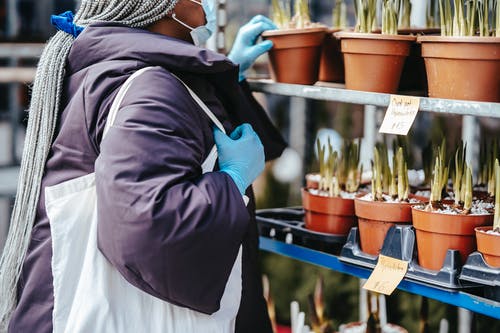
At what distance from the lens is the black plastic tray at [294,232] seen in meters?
2.30

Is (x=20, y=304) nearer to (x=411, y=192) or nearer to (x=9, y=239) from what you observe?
(x=9, y=239)

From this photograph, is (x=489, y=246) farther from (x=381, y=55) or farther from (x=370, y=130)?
(x=370, y=130)

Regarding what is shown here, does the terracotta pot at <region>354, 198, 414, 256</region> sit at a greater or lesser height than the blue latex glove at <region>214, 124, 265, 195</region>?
lesser

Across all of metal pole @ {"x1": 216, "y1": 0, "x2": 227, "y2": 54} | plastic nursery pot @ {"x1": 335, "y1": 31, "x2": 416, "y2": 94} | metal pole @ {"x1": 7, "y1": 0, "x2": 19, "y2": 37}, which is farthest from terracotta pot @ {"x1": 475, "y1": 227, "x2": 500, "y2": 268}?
metal pole @ {"x1": 7, "y1": 0, "x2": 19, "y2": 37}

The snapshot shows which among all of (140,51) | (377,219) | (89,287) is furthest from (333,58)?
(89,287)

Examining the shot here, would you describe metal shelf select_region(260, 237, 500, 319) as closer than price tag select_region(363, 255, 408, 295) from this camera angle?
Yes

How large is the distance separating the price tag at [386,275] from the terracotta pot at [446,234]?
7 cm

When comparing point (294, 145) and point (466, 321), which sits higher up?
point (294, 145)

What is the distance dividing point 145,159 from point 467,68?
827 mm

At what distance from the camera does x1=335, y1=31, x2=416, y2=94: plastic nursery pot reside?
2039 mm

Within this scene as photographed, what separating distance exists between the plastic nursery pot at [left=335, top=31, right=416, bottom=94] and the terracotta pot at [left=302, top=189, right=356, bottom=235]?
392 millimetres

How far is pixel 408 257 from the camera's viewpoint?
196 centimetres

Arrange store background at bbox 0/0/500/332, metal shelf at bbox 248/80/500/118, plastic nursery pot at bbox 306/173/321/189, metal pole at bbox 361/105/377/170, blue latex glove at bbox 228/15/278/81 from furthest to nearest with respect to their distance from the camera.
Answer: store background at bbox 0/0/500/332 < metal pole at bbox 361/105/377/170 < plastic nursery pot at bbox 306/173/321/189 < blue latex glove at bbox 228/15/278/81 < metal shelf at bbox 248/80/500/118

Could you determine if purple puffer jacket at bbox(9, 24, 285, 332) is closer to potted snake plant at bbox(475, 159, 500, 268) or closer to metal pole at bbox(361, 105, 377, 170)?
potted snake plant at bbox(475, 159, 500, 268)
